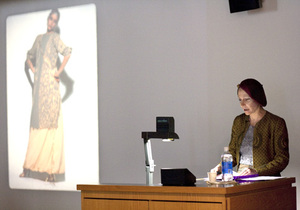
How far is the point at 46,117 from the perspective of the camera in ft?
19.7

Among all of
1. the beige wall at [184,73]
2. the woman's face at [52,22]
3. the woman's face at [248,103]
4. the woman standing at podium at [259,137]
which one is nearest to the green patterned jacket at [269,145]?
the woman standing at podium at [259,137]

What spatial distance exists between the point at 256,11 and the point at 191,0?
67 cm

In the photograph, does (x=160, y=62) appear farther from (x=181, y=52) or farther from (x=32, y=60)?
(x=32, y=60)

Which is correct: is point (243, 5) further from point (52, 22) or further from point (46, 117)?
point (46, 117)

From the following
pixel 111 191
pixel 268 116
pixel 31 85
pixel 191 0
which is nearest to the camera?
pixel 111 191

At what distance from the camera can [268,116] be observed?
158 inches

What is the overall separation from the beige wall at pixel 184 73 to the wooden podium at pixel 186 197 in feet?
4.66

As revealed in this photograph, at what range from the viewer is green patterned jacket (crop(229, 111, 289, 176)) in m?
3.84

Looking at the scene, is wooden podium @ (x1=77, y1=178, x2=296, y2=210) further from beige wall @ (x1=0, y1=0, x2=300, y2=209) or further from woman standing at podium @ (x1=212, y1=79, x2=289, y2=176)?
beige wall @ (x1=0, y1=0, x2=300, y2=209)

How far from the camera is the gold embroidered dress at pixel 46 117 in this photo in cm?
594

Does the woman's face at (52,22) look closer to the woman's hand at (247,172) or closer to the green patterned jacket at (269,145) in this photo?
the green patterned jacket at (269,145)

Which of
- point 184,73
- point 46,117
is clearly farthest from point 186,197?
point 46,117

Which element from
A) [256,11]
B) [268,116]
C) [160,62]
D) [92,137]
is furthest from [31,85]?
[268,116]

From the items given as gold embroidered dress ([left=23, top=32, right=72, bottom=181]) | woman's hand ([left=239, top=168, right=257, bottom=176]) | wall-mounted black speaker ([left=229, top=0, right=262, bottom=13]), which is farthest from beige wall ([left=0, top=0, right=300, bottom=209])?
woman's hand ([left=239, top=168, right=257, bottom=176])
